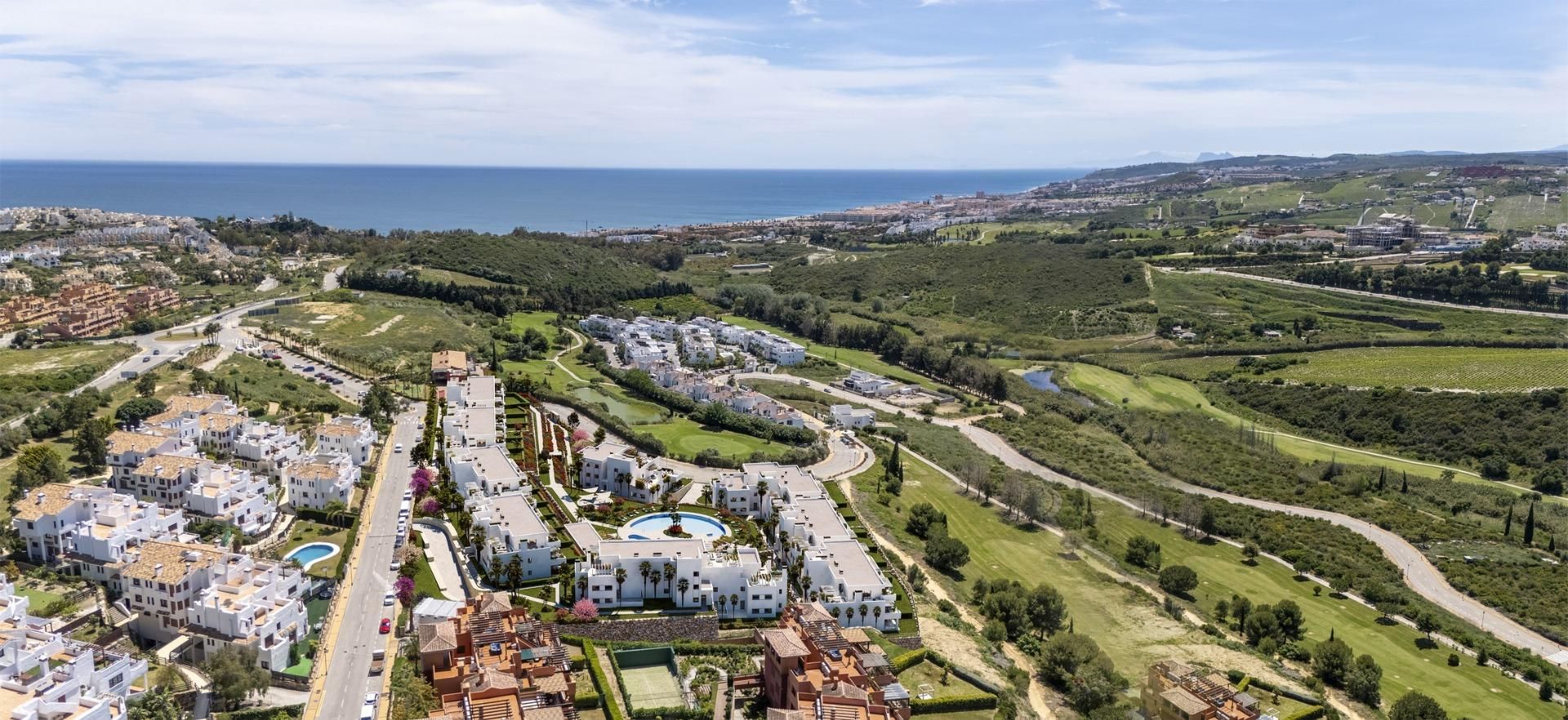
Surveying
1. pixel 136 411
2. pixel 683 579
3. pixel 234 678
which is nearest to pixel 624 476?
pixel 683 579

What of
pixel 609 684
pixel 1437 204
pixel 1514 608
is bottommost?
pixel 1514 608

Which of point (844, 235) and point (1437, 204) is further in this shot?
point (844, 235)

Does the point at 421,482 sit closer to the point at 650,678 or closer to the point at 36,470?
the point at 36,470

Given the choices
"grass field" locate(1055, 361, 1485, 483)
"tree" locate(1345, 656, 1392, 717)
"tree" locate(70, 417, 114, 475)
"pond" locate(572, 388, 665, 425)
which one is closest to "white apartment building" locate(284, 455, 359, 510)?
"tree" locate(70, 417, 114, 475)

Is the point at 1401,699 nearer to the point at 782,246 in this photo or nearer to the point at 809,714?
the point at 809,714

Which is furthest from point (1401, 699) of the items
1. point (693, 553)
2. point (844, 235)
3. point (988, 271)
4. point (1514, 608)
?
point (844, 235)

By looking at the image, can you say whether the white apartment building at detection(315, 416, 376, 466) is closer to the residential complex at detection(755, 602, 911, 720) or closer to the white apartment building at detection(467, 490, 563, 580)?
the white apartment building at detection(467, 490, 563, 580)

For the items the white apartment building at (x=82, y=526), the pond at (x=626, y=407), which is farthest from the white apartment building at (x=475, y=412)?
the white apartment building at (x=82, y=526)
